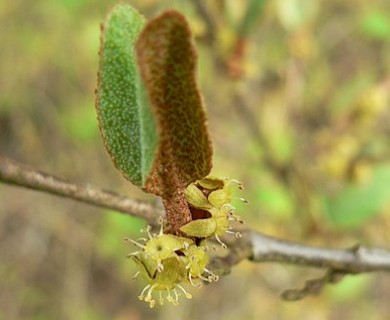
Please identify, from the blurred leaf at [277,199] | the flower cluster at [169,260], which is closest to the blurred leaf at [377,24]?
the blurred leaf at [277,199]

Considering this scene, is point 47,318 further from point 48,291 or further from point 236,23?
point 236,23

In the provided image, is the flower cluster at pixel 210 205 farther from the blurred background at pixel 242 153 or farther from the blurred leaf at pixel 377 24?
the blurred leaf at pixel 377 24

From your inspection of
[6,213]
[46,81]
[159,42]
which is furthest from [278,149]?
[159,42]

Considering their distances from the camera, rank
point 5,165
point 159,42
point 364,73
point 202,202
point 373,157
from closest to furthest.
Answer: point 159,42 < point 202,202 < point 5,165 < point 373,157 < point 364,73

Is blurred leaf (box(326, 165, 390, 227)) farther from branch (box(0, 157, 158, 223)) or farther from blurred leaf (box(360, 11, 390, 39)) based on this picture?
branch (box(0, 157, 158, 223))

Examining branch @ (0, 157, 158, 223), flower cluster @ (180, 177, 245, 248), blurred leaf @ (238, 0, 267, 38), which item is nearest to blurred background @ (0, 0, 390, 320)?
blurred leaf @ (238, 0, 267, 38)

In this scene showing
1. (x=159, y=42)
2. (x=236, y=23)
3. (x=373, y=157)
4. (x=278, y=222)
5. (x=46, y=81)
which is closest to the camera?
(x=159, y=42)

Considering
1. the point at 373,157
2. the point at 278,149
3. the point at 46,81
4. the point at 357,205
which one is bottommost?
the point at 357,205
